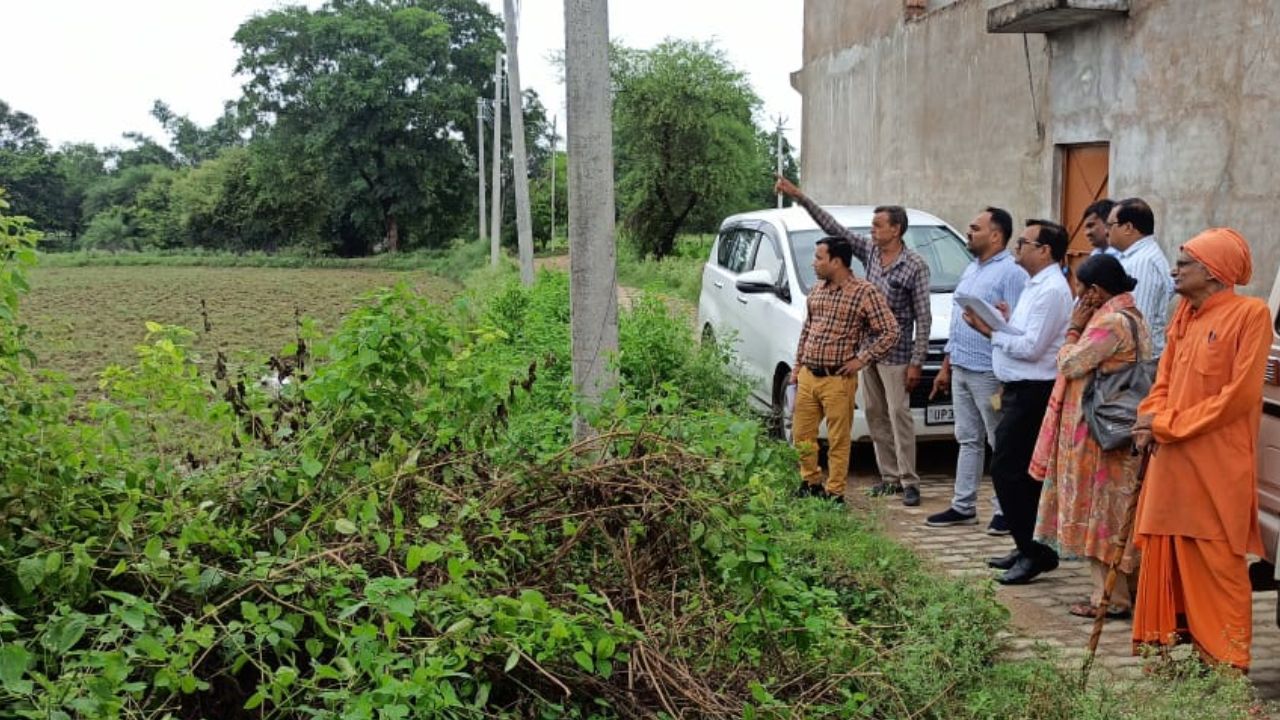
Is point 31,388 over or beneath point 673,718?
over

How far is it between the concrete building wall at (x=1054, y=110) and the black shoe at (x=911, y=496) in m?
4.12

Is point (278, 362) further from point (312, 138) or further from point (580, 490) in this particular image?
point (312, 138)

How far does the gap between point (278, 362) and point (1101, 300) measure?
12.0 ft

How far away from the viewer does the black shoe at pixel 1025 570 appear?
638 centimetres

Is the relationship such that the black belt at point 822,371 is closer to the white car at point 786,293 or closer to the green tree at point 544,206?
the white car at point 786,293

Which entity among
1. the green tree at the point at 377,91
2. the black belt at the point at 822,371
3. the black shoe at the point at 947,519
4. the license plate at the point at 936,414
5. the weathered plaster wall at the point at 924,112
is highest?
the green tree at the point at 377,91

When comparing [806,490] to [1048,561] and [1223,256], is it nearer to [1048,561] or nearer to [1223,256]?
[1048,561]

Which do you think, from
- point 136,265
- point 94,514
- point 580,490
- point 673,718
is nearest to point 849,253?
point 580,490

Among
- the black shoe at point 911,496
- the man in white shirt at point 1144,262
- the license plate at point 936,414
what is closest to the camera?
the man in white shirt at point 1144,262

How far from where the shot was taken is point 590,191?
248 inches

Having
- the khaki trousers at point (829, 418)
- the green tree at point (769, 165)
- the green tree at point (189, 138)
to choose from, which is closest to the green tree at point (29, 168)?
the green tree at point (189, 138)

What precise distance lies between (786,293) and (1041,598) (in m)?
3.85

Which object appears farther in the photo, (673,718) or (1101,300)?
(1101,300)

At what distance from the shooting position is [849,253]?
7.59 meters
